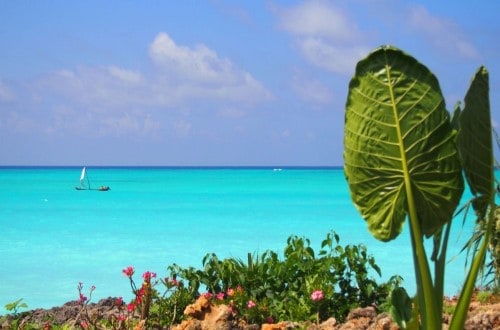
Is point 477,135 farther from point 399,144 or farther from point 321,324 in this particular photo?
point 321,324

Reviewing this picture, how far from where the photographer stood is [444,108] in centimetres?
291

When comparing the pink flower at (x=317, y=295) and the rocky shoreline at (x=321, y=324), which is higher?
the pink flower at (x=317, y=295)

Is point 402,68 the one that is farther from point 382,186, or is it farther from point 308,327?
point 308,327

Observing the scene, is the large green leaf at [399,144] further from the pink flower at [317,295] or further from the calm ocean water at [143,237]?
the calm ocean water at [143,237]

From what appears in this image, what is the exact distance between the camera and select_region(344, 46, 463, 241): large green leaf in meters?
2.89

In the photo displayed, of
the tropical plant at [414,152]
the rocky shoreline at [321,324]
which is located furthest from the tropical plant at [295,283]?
the tropical plant at [414,152]

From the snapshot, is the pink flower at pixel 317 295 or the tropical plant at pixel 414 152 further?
the pink flower at pixel 317 295

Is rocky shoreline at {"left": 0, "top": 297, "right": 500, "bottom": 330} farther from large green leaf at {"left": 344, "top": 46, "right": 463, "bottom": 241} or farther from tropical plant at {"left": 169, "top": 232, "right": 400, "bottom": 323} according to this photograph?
large green leaf at {"left": 344, "top": 46, "right": 463, "bottom": 241}

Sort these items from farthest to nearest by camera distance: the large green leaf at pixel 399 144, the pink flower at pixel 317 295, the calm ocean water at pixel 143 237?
the calm ocean water at pixel 143 237, the pink flower at pixel 317 295, the large green leaf at pixel 399 144

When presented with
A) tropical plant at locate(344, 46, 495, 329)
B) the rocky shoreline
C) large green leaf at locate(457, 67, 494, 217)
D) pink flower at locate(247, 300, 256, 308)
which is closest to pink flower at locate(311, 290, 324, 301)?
the rocky shoreline

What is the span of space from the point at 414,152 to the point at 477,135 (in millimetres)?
266

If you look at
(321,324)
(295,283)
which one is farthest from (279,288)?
(321,324)

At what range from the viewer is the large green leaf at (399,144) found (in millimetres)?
2895

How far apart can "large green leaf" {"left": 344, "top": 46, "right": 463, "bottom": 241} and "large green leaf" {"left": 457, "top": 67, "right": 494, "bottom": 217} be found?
5cm
